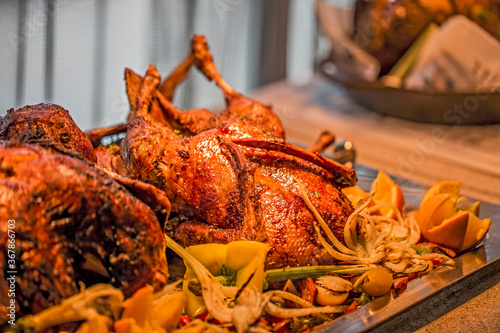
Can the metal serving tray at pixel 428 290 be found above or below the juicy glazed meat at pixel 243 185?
below

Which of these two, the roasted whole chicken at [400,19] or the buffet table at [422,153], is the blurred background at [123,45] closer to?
the buffet table at [422,153]

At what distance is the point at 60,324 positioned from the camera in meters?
1.20

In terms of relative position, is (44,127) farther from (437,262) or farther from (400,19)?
(400,19)

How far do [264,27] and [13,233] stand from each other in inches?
180

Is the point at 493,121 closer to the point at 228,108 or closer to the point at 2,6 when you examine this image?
the point at 228,108

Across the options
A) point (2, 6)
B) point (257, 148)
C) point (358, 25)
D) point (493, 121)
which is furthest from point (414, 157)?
point (2, 6)

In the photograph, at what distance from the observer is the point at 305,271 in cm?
146

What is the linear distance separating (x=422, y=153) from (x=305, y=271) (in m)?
1.85

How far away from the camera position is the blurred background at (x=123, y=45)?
4.04 meters

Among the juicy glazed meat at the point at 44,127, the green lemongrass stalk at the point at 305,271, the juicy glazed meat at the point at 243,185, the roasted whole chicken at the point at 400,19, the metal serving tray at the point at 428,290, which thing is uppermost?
the roasted whole chicken at the point at 400,19

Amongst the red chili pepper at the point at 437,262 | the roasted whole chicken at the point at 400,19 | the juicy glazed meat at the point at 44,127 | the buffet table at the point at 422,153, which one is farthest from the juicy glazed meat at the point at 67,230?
the roasted whole chicken at the point at 400,19

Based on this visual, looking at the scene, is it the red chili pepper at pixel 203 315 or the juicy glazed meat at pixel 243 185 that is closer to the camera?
the red chili pepper at pixel 203 315

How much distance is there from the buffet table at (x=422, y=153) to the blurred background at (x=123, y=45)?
2.95 ft

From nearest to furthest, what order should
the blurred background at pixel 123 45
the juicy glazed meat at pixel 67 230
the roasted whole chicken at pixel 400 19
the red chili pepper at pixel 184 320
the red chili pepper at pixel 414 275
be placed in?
the juicy glazed meat at pixel 67 230
the red chili pepper at pixel 184 320
the red chili pepper at pixel 414 275
the roasted whole chicken at pixel 400 19
the blurred background at pixel 123 45
